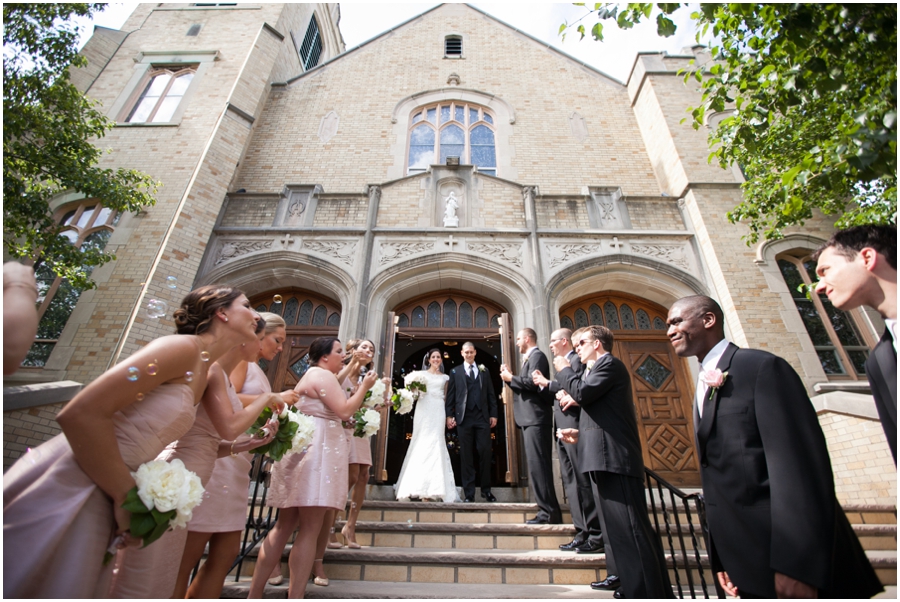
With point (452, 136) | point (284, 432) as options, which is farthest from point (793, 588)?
point (452, 136)

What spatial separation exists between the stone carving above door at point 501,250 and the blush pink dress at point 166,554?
21.3ft

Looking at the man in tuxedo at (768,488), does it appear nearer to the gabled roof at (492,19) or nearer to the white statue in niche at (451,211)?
the white statue in niche at (451,211)

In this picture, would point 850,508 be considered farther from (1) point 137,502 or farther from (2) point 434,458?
(1) point 137,502

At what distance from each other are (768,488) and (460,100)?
12.4m

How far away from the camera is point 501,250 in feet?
27.8

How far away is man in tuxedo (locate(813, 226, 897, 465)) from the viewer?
75.0 inches

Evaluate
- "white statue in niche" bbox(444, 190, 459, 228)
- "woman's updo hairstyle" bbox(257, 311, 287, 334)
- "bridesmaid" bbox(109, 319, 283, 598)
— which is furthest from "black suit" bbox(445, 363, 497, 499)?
"bridesmaid" bbox(109, 319, 283, 598)

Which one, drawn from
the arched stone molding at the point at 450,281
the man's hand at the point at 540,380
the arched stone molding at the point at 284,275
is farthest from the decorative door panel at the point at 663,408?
the arched stone molding at the point at 284,275

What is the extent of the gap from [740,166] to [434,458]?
9003 mm

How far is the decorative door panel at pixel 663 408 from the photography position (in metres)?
7.43

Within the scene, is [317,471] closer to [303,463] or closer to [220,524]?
[303,463]

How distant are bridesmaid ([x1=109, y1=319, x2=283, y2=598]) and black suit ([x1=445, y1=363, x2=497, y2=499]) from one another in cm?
386

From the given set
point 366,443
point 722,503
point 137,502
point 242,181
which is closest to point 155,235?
point 242,181

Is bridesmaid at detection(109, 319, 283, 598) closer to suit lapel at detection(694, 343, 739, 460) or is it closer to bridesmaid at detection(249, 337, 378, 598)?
bridesmaid at detection(249, 337, 378, 598)
